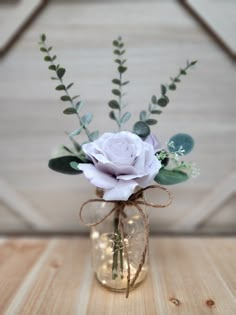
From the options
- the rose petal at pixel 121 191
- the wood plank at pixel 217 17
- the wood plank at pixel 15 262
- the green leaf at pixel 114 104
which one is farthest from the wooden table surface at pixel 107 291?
the wood plank at pixel 217 17

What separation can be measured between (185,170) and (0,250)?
48cm

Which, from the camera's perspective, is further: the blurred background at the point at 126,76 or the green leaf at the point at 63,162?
the blurred background at the point at 126,76

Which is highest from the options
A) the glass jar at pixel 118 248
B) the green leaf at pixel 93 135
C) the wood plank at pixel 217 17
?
the wood plank at pixel 217 17

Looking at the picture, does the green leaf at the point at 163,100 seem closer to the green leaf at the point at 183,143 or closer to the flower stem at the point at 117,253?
the green leaf at the point at 183,143

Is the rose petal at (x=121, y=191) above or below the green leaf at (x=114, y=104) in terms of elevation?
below

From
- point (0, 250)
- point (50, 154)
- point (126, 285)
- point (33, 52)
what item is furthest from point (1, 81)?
point (126, 285)

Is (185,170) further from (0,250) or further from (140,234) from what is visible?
(0,250)

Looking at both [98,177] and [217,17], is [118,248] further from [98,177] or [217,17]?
[217,17]

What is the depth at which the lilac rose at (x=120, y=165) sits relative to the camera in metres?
0.46

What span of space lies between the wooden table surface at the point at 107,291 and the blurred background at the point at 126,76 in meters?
0.09

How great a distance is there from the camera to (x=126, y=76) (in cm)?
72

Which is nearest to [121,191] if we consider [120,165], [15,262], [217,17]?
[120,165]

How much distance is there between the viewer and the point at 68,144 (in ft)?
2.40

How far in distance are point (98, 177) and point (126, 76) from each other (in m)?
0.34
